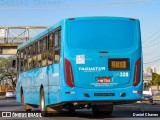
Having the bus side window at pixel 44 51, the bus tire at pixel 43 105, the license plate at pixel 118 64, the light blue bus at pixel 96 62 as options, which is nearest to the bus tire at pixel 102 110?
the light blue bus at pixel 96 62

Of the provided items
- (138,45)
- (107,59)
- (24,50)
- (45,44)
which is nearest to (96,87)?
(107,59)

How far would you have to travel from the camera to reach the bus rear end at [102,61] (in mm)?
16594

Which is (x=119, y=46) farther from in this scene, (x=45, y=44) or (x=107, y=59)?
(x=45, y=44)

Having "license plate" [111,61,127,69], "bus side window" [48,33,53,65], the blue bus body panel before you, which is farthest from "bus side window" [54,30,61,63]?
"license plate" [111,61,127,69]

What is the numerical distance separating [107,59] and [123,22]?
54.8 inches

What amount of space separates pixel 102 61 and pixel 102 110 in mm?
2728

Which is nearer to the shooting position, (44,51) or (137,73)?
(137,73)

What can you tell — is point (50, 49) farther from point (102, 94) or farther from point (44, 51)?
point (102, 94)

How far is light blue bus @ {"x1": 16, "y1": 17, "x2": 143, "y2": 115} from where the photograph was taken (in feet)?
54.5

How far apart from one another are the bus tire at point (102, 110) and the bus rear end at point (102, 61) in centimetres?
172

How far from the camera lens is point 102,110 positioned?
1891cm

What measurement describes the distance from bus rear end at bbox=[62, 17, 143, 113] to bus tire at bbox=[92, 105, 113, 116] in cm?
172

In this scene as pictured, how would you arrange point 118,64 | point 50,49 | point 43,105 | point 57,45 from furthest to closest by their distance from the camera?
1. point 43,105
2. point 50,49
3. point 57,45
4. point 118,64

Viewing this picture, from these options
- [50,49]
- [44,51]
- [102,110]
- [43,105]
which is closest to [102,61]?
[50,49]
